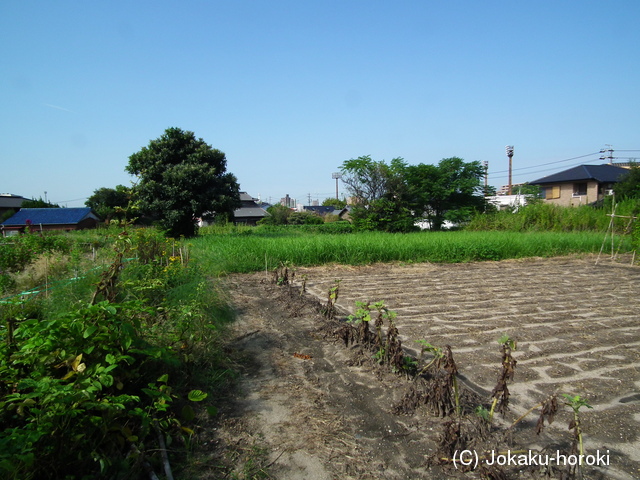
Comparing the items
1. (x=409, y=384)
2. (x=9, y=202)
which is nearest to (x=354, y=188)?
(x=409, y=384)

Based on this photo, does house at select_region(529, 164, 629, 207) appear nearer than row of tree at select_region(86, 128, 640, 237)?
No

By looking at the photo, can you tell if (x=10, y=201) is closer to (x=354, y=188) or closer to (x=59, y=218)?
(x=59, y=218)

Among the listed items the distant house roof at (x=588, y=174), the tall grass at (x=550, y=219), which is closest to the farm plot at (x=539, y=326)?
the tall grass at (x=550, y=219)

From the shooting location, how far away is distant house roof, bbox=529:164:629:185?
2634cm

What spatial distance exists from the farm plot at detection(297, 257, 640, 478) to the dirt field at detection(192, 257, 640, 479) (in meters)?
0.02

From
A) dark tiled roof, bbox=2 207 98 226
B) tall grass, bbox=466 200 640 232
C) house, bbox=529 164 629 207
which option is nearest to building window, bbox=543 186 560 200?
house, bbox=529 164 629 207

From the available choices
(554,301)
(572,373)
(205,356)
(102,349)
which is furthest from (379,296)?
(102,349)

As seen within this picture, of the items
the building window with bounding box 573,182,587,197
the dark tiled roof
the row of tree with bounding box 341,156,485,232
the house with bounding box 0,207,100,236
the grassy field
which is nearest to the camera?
the grassy field

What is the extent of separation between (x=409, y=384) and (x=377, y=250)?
7433mm

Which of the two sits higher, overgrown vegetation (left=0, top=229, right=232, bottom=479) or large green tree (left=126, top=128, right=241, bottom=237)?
large green tree (left=126, top=128, right=241, bottom=237)

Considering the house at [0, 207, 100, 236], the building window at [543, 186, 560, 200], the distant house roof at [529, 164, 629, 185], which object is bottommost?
the house at [0, 207, 100, 236]

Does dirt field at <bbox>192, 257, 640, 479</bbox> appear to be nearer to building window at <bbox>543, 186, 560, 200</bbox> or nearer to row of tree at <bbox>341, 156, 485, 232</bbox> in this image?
row of tree at <bbox>341, 156, 485, 232</bbox>

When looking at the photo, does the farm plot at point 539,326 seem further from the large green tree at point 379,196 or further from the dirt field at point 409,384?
the large green tree at point 379,196

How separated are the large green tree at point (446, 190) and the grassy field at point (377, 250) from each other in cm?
878
